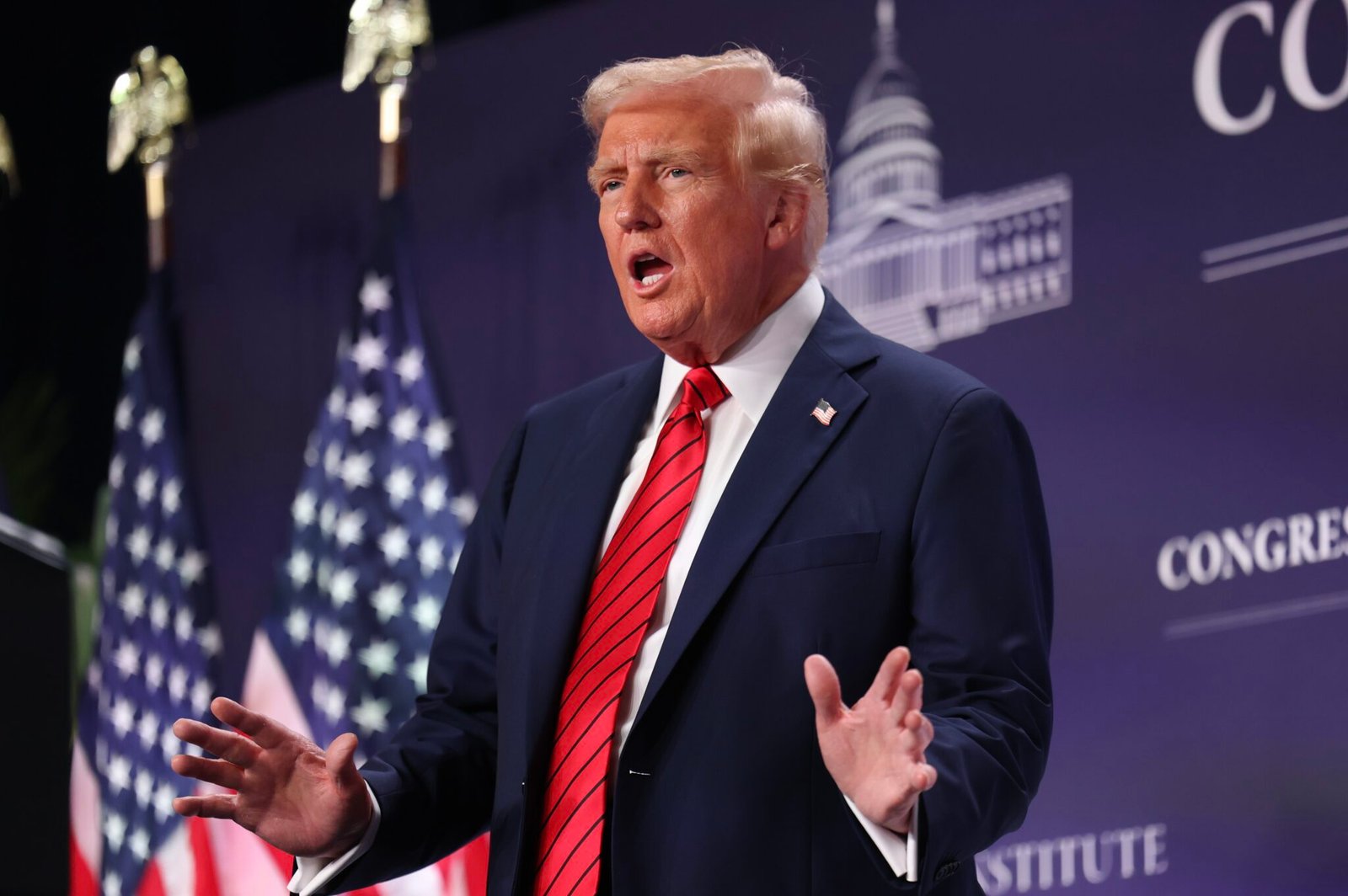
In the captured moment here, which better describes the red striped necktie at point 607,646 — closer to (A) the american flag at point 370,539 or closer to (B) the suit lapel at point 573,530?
(B) the suit lapel at point 573,530

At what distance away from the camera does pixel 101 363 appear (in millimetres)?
5195

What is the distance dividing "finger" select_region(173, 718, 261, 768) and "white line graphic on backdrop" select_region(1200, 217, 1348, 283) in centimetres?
194

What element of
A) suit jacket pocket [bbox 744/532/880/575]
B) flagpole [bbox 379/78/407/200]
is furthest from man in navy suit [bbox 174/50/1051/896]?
flagpole [bbox 379/78/407/200]

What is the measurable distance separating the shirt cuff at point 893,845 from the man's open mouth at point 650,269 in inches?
28.7

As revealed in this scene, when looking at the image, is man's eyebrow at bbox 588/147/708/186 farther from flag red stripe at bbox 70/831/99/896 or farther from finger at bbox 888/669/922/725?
flag red stripe at bbox 70/831/99/896

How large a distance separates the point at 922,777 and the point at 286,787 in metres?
0.77

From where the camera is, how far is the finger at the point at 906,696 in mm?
1568

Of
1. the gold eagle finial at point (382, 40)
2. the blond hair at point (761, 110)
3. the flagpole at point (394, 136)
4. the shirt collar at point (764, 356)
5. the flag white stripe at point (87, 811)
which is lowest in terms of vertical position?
the flag white stripe at point (87, 811)

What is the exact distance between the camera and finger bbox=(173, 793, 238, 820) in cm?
181

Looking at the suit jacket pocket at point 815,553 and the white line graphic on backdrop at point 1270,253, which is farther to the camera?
the white line graphic on backdrop at point 1270,253

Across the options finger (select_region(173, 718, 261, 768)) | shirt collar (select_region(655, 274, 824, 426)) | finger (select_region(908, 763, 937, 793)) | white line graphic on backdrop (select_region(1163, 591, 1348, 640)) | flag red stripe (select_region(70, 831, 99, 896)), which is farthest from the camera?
flag red stripe (select_region(70, 831, 99, 896))

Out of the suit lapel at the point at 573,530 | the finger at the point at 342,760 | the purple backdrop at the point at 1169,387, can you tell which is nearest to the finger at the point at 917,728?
the suit lapel at the point at 573,530

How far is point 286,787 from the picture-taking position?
1912mm

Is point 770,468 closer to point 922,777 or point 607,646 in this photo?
point 607,646
